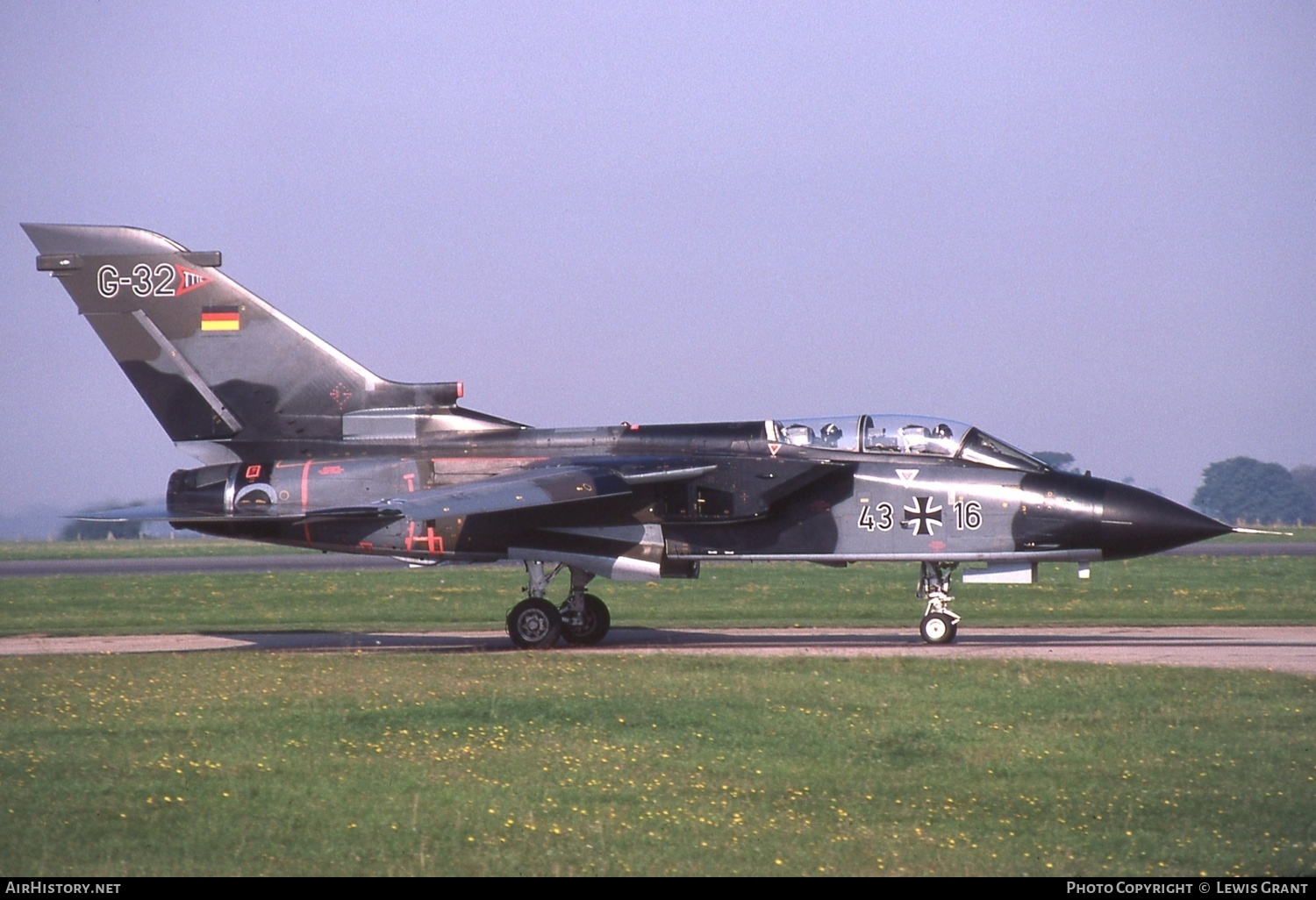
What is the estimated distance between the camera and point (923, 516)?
1758 cm

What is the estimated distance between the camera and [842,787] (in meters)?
9.32

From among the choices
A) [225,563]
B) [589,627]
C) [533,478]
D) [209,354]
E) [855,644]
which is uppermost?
[209,354]

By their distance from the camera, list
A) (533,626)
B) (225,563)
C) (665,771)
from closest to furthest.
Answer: (665,771)
(533,626)
(225,563)

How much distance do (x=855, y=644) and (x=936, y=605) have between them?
50.3 inches

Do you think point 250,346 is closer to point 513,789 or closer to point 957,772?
point 513,789

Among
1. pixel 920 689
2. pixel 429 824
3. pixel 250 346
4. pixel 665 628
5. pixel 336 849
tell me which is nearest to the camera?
pixel 336 849

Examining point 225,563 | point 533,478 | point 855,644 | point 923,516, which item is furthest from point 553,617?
point 225,563

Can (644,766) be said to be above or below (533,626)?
below

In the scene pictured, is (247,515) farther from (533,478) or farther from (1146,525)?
(1146,525)

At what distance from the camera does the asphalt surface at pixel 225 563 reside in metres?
38.2

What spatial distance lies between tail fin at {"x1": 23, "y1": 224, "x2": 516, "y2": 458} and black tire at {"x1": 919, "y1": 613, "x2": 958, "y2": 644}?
22.4 ft

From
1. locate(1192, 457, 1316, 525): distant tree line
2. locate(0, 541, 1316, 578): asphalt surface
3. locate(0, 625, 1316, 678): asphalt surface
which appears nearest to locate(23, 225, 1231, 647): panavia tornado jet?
locate(0, 625, 1316, 678): asphalt surface
